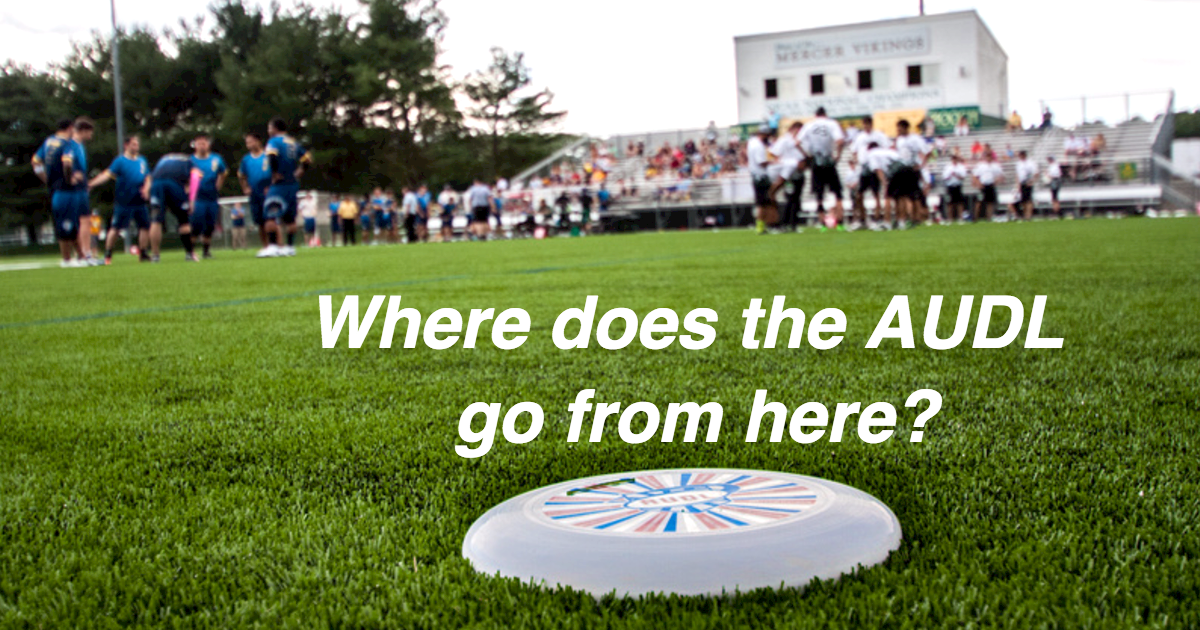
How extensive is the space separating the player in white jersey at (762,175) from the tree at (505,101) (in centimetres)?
4279

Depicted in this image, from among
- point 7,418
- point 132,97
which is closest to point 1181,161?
point 7,418

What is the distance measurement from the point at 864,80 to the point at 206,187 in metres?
30.6

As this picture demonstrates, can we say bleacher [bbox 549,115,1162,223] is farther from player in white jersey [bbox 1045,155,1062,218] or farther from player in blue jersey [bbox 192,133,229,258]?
player in blue jersey [bbox 192,133,229,258]

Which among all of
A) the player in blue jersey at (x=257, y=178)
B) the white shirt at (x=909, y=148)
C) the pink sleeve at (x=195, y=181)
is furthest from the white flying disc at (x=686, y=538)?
the white shirt at (x=909, y=148)

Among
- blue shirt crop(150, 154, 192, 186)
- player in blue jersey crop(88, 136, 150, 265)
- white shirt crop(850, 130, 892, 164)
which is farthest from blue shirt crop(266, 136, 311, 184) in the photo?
white shirt crop(850, 130, 892, 164)

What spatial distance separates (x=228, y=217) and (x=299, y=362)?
2927 centimetres

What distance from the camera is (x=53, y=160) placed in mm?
12758

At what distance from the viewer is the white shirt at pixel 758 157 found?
15955 millimetres

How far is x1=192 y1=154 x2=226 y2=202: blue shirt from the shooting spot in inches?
554

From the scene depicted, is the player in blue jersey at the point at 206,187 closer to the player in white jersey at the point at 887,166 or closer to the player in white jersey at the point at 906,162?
the player in white jersey at the point at 887,166

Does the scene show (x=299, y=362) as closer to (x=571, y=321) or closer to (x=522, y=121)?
(x=571, y=321)

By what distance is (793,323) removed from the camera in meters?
4.02

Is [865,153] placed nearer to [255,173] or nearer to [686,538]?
[255,173]

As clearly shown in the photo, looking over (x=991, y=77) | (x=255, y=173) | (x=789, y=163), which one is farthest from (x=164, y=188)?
(x=991, y=77)
